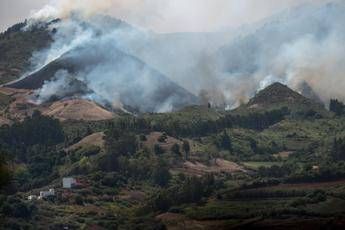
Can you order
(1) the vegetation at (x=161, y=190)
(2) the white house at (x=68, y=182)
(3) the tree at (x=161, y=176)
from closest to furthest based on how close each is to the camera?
(1) the vegetation at (x=161, y=190)
(2) the white house at (x=68, y=182)
(3) the tree at (x=161, y=176)

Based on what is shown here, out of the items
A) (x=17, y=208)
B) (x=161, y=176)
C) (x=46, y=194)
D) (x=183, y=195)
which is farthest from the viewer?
(x=161, y=176)

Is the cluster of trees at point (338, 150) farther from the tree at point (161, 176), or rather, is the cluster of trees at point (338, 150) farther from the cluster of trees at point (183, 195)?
the cluster of trees at point (183, 195)

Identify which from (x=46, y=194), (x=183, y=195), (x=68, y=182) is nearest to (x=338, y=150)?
(x=183, y=195)

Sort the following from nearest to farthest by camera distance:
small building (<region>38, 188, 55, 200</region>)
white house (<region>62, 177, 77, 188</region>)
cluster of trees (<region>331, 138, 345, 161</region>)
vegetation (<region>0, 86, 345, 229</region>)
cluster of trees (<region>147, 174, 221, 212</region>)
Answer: vegetation (<region>0, 86, 345, 229</region>), cluster of trees (<region>147, 174, 221, 212</region>), small building (<region>38, 188, 55, 200</region>), white house (<region>62, 177, 77, 188</region>), cluster of trees (<region>331, 138, 345, 161</region>)

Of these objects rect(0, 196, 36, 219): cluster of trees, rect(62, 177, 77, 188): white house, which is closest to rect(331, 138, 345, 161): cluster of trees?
rect(62, 177, 77, 188): white house

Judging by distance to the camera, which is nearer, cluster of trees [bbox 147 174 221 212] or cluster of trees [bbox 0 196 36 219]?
cluster of trees [bbox 0 196 36 219]

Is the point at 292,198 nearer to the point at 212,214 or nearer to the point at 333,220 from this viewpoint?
the point at 212,214

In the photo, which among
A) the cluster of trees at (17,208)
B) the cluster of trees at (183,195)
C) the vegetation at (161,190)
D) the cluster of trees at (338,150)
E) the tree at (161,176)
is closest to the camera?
the vegetation at (161,190)

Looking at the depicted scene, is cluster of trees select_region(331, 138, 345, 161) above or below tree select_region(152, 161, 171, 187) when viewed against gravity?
above

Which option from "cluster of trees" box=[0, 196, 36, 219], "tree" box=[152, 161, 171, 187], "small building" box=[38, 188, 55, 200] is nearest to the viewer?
"cluster of trees" box=[0, 196, 36, 219]

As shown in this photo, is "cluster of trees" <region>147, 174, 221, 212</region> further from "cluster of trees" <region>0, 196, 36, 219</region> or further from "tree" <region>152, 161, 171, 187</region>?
"cluster of trees" <region>0, 196, 36, 219</region>

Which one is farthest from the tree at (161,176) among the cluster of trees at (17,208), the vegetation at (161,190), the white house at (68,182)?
Result: the cluster of trees at (17,208)

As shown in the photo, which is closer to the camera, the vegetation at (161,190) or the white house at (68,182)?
the vegetation at (161,190)

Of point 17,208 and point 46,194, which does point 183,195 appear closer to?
point 17,208
